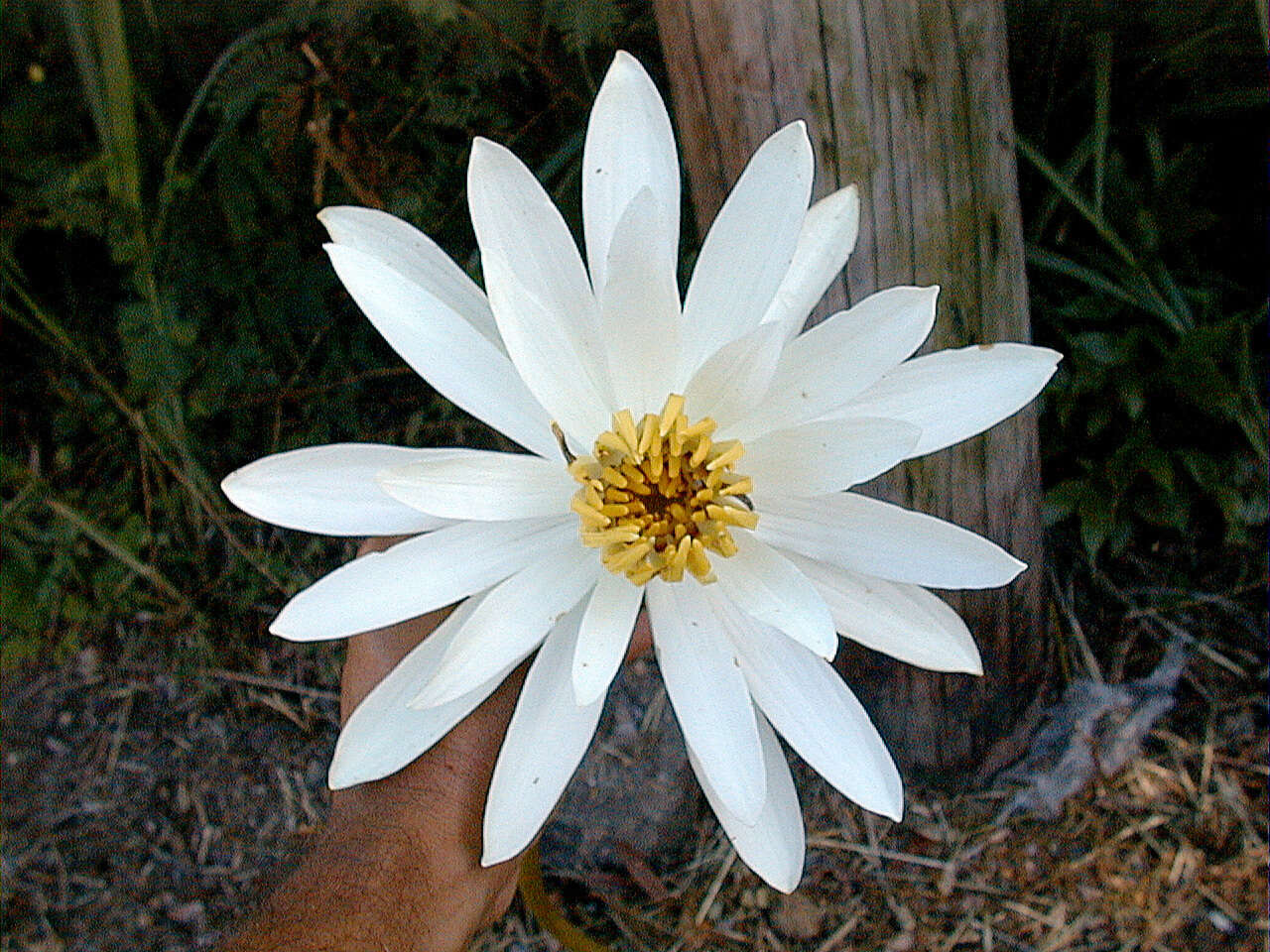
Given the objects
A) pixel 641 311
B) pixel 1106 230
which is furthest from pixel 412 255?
pixel 1106 230

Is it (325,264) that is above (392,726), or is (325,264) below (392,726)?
above

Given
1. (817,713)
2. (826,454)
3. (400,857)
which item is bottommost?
(400,857)

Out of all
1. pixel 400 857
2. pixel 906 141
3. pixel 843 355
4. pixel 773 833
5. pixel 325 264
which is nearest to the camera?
pixel 843 355

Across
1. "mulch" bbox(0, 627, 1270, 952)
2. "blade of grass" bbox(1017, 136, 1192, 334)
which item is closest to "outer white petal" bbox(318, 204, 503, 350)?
"blade of grass" bbox(1017, 136, 1192, 334)

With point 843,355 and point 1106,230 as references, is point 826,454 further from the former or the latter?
point 1106,230

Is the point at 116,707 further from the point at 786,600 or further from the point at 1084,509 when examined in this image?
the point at 1084,509

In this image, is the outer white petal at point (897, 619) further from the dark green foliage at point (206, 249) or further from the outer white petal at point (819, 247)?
the dark green foliage at point (206, 249)

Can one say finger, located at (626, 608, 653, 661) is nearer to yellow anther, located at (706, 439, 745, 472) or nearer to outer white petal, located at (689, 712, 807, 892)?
outer white petal, located at (689, 712, 807, 892)

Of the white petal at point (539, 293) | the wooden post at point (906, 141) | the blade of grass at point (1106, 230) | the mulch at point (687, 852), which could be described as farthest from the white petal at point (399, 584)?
the blade of grass at point (1106, 230)
